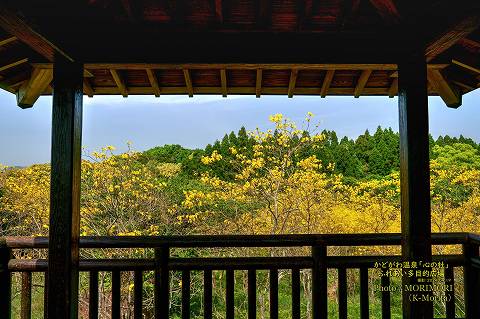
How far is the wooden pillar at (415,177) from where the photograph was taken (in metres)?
1.84

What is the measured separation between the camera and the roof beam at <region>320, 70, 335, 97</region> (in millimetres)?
2420

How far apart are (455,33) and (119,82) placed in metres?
1.99

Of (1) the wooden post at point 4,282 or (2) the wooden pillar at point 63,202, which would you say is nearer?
(2) the wooden pillar at point 63,202

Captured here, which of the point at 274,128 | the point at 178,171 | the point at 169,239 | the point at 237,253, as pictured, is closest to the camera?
the point at 169,239

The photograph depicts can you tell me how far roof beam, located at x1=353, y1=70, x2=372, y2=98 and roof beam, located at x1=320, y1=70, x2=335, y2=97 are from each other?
21 cm

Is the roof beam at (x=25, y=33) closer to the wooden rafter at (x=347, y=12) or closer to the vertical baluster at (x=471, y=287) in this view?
the wooden rafter at (x=347, y=12)

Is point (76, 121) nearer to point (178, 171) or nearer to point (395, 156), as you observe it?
point (178, 171)

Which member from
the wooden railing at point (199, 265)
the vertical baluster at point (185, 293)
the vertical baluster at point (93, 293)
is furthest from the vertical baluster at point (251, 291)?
the vertical baluster at point (93, 293)

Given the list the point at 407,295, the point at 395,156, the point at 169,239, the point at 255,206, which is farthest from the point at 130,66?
the point at 395,156

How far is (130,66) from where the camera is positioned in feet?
6.76

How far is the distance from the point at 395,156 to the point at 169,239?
32.1ft

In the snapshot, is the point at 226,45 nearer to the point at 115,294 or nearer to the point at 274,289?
the point at 274,289

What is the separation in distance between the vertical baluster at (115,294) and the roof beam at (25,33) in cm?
131

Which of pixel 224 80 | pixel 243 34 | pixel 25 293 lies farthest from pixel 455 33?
pixel 25 293
